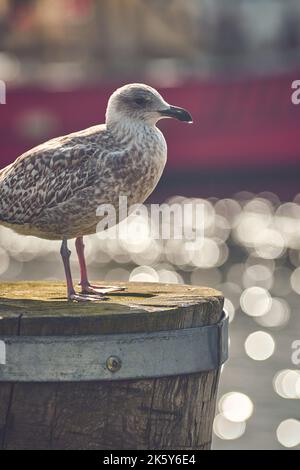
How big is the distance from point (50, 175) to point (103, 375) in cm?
211

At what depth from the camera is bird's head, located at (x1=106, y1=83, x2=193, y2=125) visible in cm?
796

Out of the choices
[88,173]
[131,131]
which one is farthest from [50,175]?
[131,131]

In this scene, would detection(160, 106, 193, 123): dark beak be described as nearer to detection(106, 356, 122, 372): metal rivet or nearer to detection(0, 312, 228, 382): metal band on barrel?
detection(0, 312, 228, 382): metal band on barrel

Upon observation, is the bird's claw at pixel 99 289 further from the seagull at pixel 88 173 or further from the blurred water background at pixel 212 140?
the blurred water background at pixel 212 140

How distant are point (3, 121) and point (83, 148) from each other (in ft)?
96.6

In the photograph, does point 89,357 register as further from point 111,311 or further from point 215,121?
point 215,121

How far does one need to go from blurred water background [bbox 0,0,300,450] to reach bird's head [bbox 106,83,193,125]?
7.28 meters

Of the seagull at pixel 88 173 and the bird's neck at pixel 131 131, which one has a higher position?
the bird's neck at pixel 131 131

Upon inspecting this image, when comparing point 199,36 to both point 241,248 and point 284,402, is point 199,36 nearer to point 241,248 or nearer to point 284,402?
point 241,248

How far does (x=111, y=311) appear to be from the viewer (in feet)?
20.5

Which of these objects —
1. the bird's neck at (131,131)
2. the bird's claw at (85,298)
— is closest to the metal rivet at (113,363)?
the bird's claw at (85,298)

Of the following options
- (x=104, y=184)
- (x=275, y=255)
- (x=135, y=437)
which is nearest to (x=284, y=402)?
(x=104, y=184)

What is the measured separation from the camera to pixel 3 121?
3684cm

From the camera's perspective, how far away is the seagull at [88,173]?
773cm
